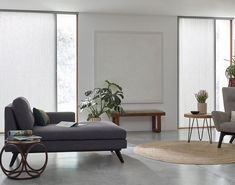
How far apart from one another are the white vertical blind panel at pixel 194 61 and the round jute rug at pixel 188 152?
7.63 ft

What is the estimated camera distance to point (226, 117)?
22.0 feet

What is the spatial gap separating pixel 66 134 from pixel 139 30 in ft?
14.3

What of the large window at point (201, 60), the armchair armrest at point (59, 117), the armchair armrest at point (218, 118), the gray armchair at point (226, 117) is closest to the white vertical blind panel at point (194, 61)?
the large window at point (201, 60)

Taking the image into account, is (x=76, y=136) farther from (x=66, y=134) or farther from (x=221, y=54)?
(x=221, y=54)

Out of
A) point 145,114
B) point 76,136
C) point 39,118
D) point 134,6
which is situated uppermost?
point 134,6

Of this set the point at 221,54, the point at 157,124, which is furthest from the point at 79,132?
the point at 221,54

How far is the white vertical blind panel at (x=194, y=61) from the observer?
9352 millimetres

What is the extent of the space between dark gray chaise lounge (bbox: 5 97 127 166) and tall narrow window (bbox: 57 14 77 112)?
3.23 metres

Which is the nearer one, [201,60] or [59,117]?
[59,117]

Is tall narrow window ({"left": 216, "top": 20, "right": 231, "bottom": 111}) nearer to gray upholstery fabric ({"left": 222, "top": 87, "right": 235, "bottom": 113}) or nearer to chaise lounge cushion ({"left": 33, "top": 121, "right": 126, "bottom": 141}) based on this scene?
gray upholstery fabric ({"left": 222, "top": 87, "right": 235, "bottom": 113})

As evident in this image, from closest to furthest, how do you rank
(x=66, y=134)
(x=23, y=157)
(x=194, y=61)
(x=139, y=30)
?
(x=23, y=157) < (x=66, y=134) < (x=139, y=30) < (x=194, y=61)

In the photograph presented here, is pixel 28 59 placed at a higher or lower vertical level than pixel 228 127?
higher

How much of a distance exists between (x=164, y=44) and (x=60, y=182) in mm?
5422

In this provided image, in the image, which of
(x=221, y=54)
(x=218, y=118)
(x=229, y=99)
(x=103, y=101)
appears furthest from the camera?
(x=221, y=54)
